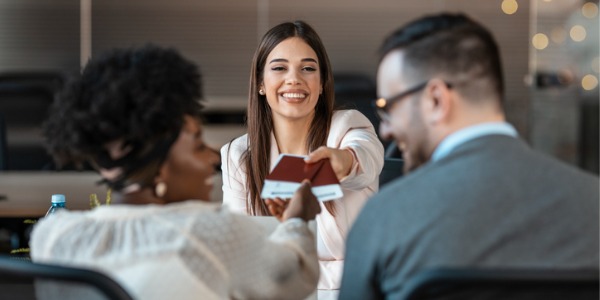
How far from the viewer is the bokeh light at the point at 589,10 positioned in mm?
6375

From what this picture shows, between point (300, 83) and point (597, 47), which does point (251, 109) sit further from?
point (597, 47)

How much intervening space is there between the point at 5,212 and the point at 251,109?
101 cm

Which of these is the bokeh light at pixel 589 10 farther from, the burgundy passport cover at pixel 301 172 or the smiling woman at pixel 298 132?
the burgundy passport cover at pixel 301 172

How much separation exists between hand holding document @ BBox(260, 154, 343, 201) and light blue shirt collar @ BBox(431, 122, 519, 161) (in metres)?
0.50

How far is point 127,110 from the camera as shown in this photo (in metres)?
1.41

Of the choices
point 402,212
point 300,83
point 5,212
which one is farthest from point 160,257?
point 5,212

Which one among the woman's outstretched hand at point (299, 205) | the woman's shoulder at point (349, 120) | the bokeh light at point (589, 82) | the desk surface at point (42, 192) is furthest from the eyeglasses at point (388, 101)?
the bokeh light at point (589, 82)

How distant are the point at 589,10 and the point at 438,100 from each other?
5.38 m

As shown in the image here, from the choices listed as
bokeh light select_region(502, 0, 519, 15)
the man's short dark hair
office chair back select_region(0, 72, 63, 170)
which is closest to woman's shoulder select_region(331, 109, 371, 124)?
the man's short dark hair

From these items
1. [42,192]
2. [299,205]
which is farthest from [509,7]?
[299,205]

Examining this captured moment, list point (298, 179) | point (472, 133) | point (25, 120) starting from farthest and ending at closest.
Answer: point (25, 120) < point (298, 179) < point (472, 133)

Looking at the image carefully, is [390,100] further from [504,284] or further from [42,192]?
[42,192]

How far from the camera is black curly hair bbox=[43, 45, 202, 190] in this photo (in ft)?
4.58

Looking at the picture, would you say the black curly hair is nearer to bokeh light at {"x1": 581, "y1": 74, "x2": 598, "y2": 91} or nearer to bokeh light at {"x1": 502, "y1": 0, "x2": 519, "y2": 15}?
bokeh light at {"x1": 502, "y1": 0, "x2": 519, "y2": 15}
